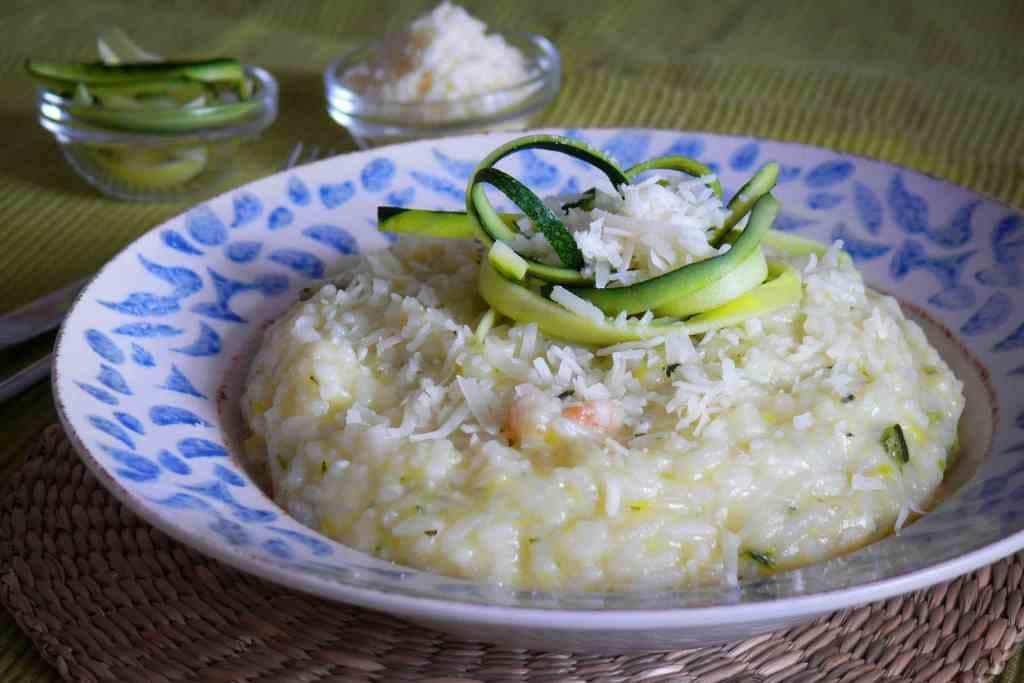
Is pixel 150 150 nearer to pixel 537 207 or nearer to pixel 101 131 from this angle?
pixel 101 131

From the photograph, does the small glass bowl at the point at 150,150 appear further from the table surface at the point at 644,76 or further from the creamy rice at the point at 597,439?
the creamy rice at the point at 597,439

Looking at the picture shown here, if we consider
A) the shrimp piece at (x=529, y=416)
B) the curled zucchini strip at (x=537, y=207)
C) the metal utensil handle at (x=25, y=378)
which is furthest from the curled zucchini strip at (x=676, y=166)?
the metal utensil handle at (x=25, y=378)

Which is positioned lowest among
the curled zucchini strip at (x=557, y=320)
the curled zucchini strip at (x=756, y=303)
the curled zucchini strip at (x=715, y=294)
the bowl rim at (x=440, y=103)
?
the bowl rim at (x=440, y=103)

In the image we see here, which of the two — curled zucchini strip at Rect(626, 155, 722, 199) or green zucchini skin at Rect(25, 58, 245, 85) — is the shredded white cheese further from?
curled zucchini strip at Rect(626, 155, 722, 199)

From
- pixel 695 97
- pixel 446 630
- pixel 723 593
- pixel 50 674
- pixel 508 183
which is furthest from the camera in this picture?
pixel 695 97

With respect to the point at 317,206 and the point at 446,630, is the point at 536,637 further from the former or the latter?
the point at 317,206

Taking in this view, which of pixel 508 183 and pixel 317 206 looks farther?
pixel 317 206

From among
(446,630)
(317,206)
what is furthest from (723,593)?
(317,206)
